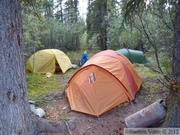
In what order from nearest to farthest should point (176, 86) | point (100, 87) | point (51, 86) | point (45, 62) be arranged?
1. point (176, 86)
2. point (100, 87)
3. point (51, 86)
4. point (45, 62)

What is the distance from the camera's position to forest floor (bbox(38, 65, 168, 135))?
3857 mm

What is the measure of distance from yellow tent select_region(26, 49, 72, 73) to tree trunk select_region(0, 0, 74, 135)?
6.11 m

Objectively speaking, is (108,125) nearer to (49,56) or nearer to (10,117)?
(10,117)

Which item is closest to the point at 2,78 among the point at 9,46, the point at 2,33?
the point at 9,46

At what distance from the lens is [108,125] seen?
13.3ft

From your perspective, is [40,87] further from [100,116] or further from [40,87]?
[100,116]

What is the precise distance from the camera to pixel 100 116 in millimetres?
4367

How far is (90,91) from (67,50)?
34.0 ft

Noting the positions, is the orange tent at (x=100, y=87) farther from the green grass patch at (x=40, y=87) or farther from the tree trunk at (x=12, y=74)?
Result: the tree trunk at (x=12, y=74)

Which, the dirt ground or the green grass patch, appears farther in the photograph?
the green grass patch

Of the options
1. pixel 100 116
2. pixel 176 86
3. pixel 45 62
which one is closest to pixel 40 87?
pixel 45 62

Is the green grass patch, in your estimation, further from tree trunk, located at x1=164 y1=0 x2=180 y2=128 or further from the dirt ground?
tree trunk, located at x1=164 y1=0 x2=180 y2=128

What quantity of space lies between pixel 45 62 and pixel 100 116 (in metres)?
5.41

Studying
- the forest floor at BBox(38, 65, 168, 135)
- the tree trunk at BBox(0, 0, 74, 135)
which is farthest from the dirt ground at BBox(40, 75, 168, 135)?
the tree trunk at BBox(0, 0, 74, 135)
